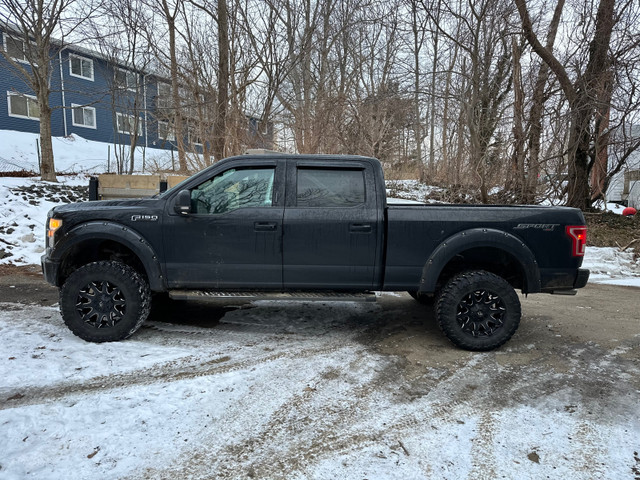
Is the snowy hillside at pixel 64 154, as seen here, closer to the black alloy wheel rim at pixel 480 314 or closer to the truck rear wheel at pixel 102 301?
the truck rear wheel at pixel 102 301

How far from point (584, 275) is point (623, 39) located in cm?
924

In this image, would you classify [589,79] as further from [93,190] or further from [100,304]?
[100,304]

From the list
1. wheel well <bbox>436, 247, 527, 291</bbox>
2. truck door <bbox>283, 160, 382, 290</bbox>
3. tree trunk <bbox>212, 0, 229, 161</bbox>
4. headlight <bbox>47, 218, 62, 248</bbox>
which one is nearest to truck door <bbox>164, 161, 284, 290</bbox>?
truck door <bbox>283, 160, 382, 290</bbox>

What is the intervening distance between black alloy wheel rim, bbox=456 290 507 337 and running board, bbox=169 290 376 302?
908 millimetres

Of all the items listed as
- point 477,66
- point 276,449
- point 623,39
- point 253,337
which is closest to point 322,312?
point 253,337

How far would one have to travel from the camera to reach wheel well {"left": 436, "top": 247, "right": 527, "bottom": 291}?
426 cm

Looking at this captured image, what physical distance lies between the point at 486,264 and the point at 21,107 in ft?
90.3

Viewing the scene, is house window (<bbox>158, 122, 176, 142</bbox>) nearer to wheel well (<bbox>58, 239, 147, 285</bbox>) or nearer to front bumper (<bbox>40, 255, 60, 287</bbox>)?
wheel well (<bbox>58, 239, 147, 285</bbox>)

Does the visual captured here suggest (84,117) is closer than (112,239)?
No

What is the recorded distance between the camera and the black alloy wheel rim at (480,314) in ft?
13.3

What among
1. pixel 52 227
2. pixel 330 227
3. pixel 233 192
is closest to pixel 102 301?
pixel 52 227

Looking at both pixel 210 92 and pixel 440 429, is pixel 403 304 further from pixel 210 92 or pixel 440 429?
pixel 210 92

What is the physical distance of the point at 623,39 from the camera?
10.0 meters

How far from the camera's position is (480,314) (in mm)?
4078
